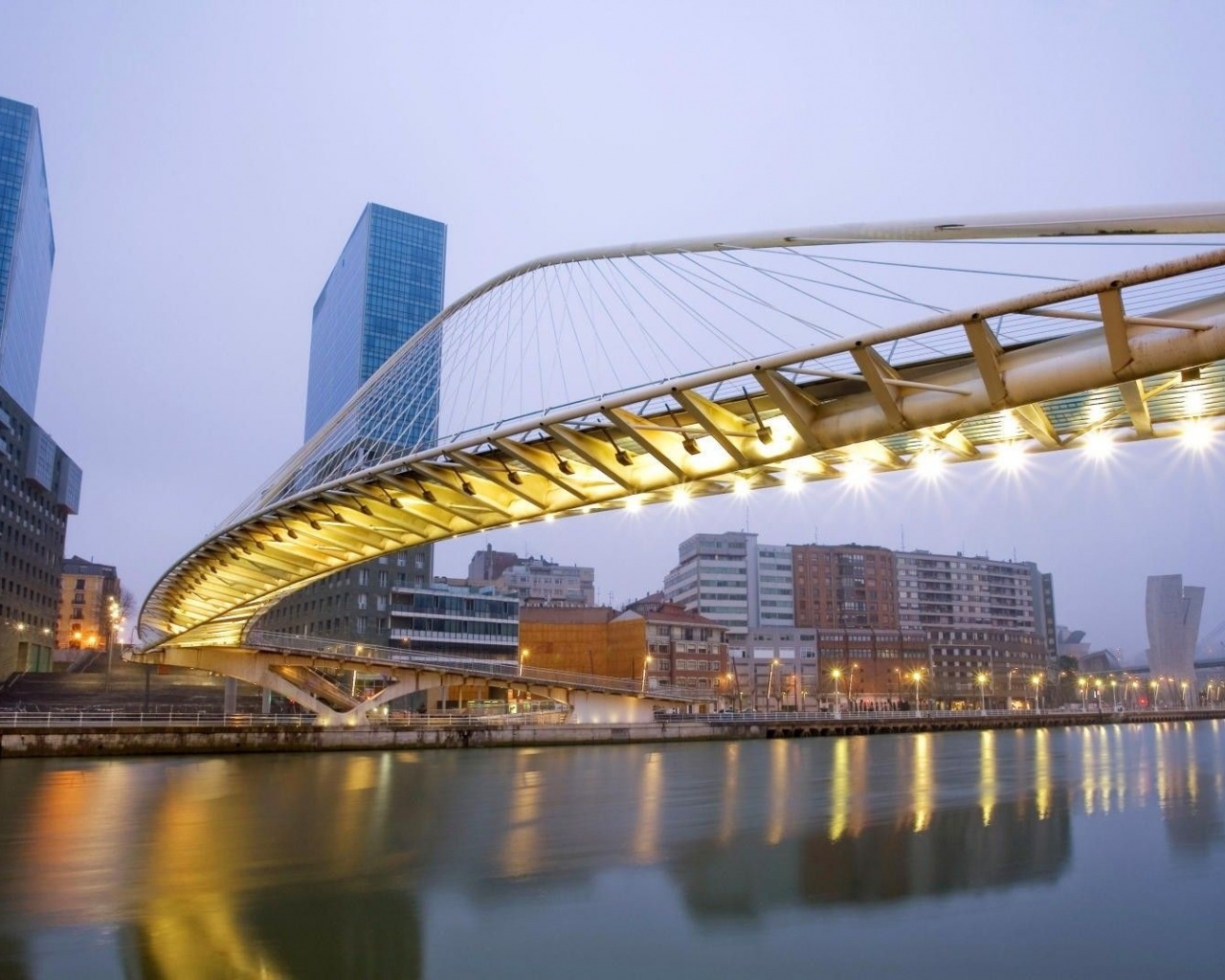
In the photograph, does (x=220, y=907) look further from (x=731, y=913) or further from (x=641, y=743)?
(x=641, y=743)

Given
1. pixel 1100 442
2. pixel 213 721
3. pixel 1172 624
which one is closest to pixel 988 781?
pixel 1100 442

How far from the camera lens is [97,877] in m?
17.2

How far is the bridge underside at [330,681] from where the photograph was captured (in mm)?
56562

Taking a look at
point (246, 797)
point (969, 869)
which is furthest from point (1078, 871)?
point (246, 797)

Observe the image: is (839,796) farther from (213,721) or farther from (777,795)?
(213,721)

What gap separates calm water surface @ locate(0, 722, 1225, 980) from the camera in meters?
12.6

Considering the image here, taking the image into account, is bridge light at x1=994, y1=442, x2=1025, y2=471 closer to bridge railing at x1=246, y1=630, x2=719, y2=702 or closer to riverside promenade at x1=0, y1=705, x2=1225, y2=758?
riverside promenade at x1=0, y1=705, x2=1225, y2=758

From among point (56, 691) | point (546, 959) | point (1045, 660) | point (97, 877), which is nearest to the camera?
point (546, 959)

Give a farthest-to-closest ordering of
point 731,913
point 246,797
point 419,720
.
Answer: point 419,720 < point 246,797 < point 731,913

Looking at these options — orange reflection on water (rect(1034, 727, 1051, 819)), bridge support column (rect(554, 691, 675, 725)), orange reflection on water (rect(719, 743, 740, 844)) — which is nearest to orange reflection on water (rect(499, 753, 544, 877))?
orange reflection on water (rect(719, 743, 740, 844))

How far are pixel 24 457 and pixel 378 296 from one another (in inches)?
3725

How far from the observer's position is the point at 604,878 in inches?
688

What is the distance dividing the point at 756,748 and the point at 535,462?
42.4 m

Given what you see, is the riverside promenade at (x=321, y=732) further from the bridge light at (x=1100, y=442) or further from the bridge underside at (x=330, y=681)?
the bridge light at (x=1100, y=442)
